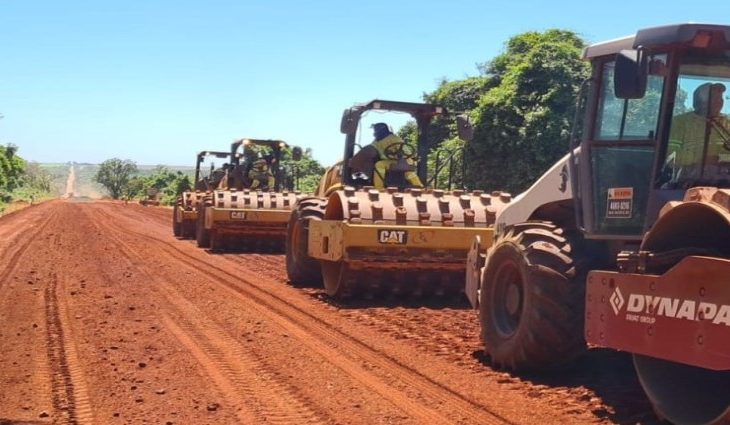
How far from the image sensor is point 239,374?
23.3 ft

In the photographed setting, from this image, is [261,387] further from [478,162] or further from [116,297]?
[478,162]

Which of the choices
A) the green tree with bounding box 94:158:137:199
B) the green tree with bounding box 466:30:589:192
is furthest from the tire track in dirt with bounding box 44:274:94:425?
the green tree with bounding box 94:158:137:199

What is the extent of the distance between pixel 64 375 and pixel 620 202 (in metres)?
4.34

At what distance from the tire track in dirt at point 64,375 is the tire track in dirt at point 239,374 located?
96 centimetres

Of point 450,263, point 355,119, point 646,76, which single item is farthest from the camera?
point 355,119

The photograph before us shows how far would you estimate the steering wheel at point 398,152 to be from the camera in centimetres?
1325

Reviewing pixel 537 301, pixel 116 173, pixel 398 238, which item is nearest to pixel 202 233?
pixel 398 238

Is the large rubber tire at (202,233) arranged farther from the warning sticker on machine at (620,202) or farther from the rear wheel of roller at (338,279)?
the warning sticker on machine at (620,202)

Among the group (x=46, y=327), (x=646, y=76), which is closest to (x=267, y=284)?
(x=46, y=327)

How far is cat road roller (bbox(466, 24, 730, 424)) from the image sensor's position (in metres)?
4.93

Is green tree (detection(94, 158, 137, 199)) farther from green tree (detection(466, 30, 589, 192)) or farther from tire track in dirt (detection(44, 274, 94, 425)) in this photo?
tire track in dirt (detection(44, 274, 94, 425))

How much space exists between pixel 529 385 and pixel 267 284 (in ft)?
24.2

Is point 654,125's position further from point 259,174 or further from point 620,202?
point 259,174

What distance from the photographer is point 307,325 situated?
9602 mm
